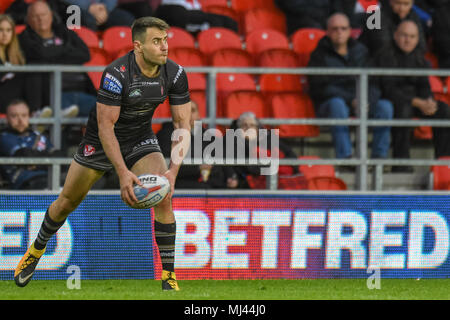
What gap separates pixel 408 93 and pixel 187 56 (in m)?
2.81

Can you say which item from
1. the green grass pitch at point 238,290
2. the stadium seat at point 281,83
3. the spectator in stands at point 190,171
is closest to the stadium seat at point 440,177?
the green grass pitch at point 238,290

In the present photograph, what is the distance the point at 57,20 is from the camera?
11.0 m

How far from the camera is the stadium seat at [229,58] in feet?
39.0

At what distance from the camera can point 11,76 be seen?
10.1m

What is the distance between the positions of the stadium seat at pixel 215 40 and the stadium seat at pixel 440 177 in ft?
10.3

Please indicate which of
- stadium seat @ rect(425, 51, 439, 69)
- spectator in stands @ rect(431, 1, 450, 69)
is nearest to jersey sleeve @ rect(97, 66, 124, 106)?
spectator in stands @ rect(431, 1, 450, 69)

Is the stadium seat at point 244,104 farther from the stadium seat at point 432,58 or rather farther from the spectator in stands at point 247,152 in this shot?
the stadium seat at point 432,58

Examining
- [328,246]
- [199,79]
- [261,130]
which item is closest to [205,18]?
[199,79]

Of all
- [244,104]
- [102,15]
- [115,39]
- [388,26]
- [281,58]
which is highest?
[102,15]

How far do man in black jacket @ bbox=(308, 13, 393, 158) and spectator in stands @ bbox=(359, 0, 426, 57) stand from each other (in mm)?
239

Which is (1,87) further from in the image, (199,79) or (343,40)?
(343,40)

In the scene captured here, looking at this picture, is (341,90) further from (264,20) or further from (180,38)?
(264,20)

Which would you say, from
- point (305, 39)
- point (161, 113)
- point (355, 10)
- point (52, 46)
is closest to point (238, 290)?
point (161, 113)

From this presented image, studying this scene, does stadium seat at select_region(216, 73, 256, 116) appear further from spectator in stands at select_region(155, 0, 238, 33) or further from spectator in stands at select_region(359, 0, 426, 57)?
spectator in stands at select_region(359, 0, 426, 57)
